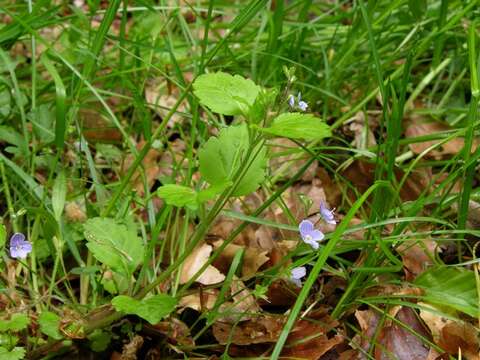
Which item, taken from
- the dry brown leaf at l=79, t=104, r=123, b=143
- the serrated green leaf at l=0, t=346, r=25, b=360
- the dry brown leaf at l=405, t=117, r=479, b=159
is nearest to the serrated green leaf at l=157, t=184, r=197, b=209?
the serrated green leaf at l=0, t=346, r=25, b=360

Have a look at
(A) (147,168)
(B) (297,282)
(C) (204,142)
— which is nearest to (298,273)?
(B) (297,282)

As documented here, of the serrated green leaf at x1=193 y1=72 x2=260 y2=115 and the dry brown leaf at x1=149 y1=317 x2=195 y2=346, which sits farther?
the dry brown leaf at x1=149 y1=317 x2=195 y2=346

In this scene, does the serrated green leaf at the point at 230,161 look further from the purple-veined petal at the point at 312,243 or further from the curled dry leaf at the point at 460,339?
the curled dry leaf at the point at 460,339

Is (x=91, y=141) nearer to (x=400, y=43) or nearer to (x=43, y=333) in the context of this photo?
(x=43, y=333)

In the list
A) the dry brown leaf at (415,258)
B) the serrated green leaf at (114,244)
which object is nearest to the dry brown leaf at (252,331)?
the serrated green leaf at (114,244)

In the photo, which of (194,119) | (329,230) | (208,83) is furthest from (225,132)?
(329,230)

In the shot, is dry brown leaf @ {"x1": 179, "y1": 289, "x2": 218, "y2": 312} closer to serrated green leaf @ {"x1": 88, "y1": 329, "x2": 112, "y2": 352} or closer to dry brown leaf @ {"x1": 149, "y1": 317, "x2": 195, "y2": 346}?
dry brown leaf @ {"x1": 149, "y1": 317, "x2": 195, "y2": 346}
